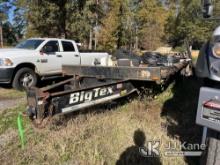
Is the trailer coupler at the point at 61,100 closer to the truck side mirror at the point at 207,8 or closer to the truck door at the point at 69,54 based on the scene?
the truck side mirror at the point at 207,8

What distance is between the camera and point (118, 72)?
18.4 feet

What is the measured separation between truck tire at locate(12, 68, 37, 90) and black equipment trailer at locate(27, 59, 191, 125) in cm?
260

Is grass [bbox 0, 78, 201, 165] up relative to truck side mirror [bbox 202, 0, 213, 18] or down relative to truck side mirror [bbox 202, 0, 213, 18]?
down

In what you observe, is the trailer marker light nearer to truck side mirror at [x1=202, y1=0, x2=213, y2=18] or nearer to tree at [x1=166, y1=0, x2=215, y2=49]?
truck side mirror at [x1=202, y1=0, x2=213, y2=18]

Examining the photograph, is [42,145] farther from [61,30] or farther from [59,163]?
[61,30]

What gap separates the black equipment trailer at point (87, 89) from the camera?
13.6 feet

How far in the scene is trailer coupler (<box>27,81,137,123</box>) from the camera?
4.08 metres

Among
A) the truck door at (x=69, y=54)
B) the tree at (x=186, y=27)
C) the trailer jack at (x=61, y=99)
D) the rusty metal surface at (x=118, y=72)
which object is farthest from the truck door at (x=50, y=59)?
the tree at (x=186, y=27)

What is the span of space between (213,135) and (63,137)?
7.35 ft

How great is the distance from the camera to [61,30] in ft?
62.6

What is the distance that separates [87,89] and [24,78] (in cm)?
472

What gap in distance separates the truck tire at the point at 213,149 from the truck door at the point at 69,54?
790cm

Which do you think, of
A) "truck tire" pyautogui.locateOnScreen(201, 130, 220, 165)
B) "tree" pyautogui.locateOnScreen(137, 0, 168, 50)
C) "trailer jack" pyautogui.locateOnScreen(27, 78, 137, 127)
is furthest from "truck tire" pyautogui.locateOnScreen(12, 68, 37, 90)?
"tree" pyautogui.locateOnScreen(137, 0, 168, 50)

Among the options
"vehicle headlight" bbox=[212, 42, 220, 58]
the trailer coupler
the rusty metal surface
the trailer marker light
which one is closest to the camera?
the trailer marker light
